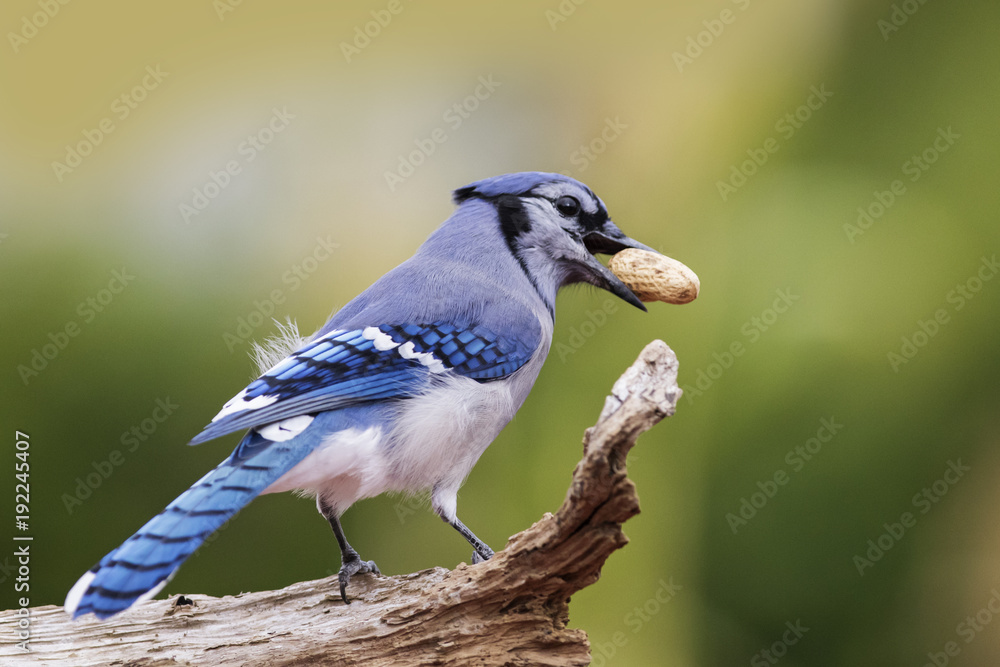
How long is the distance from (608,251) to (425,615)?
100 centimetres

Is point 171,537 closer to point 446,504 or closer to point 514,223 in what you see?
point 446,504

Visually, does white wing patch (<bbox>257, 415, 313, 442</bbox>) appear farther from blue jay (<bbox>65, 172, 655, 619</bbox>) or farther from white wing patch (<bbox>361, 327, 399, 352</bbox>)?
white wing patch (<bbox>361, 327, 399, 352</bbox>)

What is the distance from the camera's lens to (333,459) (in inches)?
68.1

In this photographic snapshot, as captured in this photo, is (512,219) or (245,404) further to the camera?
(512,219)

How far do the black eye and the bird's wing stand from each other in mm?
364

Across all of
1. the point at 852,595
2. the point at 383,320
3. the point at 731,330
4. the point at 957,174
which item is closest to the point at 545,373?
the point at 731,330

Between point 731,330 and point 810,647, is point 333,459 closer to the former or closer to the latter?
point 731,330

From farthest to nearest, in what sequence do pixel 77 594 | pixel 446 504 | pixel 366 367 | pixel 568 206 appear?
pixel 568 206, pixel 446 504, pixel 366 367, pixel 77 594

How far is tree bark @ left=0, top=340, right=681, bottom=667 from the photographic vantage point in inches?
57.1

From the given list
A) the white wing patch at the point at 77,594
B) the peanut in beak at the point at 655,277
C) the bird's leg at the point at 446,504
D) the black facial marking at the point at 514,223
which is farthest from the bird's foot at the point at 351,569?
the peanut in beak at the point at 655,277

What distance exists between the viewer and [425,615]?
174 cm

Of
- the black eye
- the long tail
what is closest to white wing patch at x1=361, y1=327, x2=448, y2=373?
the long tail

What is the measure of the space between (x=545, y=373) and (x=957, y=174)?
1.86m

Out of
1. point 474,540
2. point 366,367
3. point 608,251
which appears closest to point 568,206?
point 608,251
